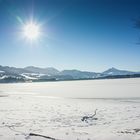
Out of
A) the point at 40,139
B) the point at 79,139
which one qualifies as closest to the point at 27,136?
the point at 40,139

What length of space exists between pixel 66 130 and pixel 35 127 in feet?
6.61

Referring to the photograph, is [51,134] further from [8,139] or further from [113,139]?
[113,139]

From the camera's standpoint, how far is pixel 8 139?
10.1 meters

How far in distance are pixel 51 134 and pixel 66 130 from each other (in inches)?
48.1

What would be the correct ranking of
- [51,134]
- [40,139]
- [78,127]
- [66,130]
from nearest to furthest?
[40,139] < [51,134] < [66,130] < [78,127]

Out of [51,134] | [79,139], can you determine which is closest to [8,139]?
[51,134]

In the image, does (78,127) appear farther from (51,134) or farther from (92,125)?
(51,134)

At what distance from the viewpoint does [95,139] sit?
34.1 feet

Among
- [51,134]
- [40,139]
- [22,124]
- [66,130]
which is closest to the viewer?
[40,139]

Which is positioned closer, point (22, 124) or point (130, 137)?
point (130, 137)

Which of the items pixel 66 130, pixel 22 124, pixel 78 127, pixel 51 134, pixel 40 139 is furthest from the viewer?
pixel 22 124

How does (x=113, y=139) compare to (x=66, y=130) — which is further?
(x=66, y=130)

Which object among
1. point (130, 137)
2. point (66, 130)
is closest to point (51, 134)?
point (66, 130)

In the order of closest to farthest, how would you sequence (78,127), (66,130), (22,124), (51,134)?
(51,134) < (66,130) < (78,127) < (22,124)
